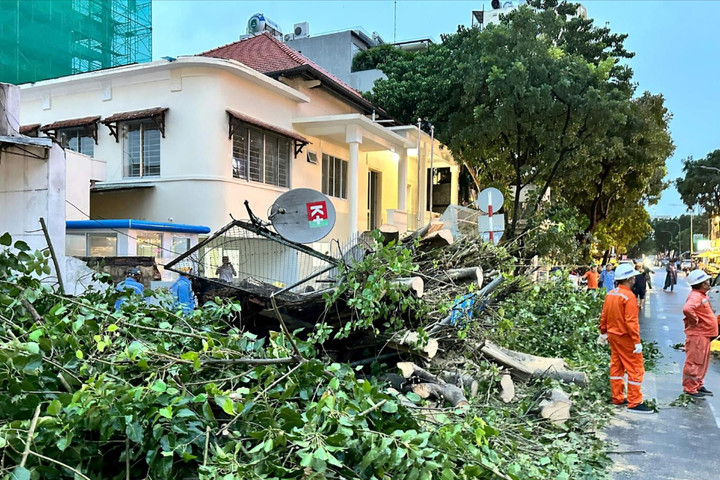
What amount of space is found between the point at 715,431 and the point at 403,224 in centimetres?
1410

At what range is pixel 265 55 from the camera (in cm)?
Answer: 1814

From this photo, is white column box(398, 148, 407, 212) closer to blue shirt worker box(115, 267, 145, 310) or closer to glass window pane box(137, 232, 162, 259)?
glass window pane box(137, 232, 162, 259)

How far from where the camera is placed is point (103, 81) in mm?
14523

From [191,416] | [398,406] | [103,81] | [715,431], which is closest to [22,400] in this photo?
[191,416]

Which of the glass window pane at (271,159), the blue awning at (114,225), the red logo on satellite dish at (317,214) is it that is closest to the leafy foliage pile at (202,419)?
the red logo on satellite dish at (317,214)

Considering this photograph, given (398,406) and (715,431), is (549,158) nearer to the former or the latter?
(715,431)

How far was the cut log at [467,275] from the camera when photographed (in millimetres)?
5505

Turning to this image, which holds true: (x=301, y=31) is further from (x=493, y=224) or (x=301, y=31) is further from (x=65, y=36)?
(x=493, y=224)

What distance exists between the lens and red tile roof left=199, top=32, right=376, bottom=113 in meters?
17.3

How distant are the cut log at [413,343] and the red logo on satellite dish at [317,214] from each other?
135 cm

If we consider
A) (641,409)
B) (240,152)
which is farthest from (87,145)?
(641,409)

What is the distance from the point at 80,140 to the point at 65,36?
491cm

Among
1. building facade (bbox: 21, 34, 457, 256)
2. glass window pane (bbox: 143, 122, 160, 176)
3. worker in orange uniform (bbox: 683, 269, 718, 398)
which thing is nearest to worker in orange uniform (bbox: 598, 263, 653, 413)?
worker in orange uniform (bbox: 683, 269, 718, 398)

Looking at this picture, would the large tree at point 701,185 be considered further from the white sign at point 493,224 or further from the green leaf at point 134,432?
the green leaf at point 134,432
